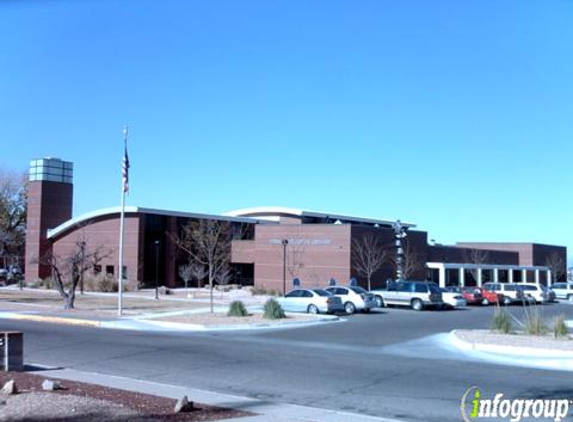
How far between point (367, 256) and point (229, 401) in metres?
43.5

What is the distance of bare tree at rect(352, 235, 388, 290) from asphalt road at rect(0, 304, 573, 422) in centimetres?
2813

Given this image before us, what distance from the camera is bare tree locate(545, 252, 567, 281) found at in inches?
3280

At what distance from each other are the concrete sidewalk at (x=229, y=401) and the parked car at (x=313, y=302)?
69.5 feet

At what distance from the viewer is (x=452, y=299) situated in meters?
42.6

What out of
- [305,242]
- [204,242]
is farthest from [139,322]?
[204,242]

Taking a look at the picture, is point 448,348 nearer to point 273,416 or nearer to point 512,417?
point 512,417

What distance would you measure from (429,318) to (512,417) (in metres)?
23.3

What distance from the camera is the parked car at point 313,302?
34188mm

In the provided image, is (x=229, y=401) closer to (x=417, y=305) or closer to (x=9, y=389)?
(x=9, y=389)

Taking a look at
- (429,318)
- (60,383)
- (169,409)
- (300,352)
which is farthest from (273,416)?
(429,318)

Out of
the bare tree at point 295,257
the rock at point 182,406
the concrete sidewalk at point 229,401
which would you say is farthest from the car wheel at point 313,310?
the rock at point 182,406

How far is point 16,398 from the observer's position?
9.48 m

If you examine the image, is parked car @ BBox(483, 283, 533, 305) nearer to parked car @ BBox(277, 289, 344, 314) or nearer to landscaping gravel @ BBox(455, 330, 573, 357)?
parked car @ BBox(277, 289, 344, 314)

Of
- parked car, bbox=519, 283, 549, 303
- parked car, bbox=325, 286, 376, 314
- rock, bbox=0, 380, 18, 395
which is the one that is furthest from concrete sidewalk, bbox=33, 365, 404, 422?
parked car, bbox=519, 283, 549, 303
